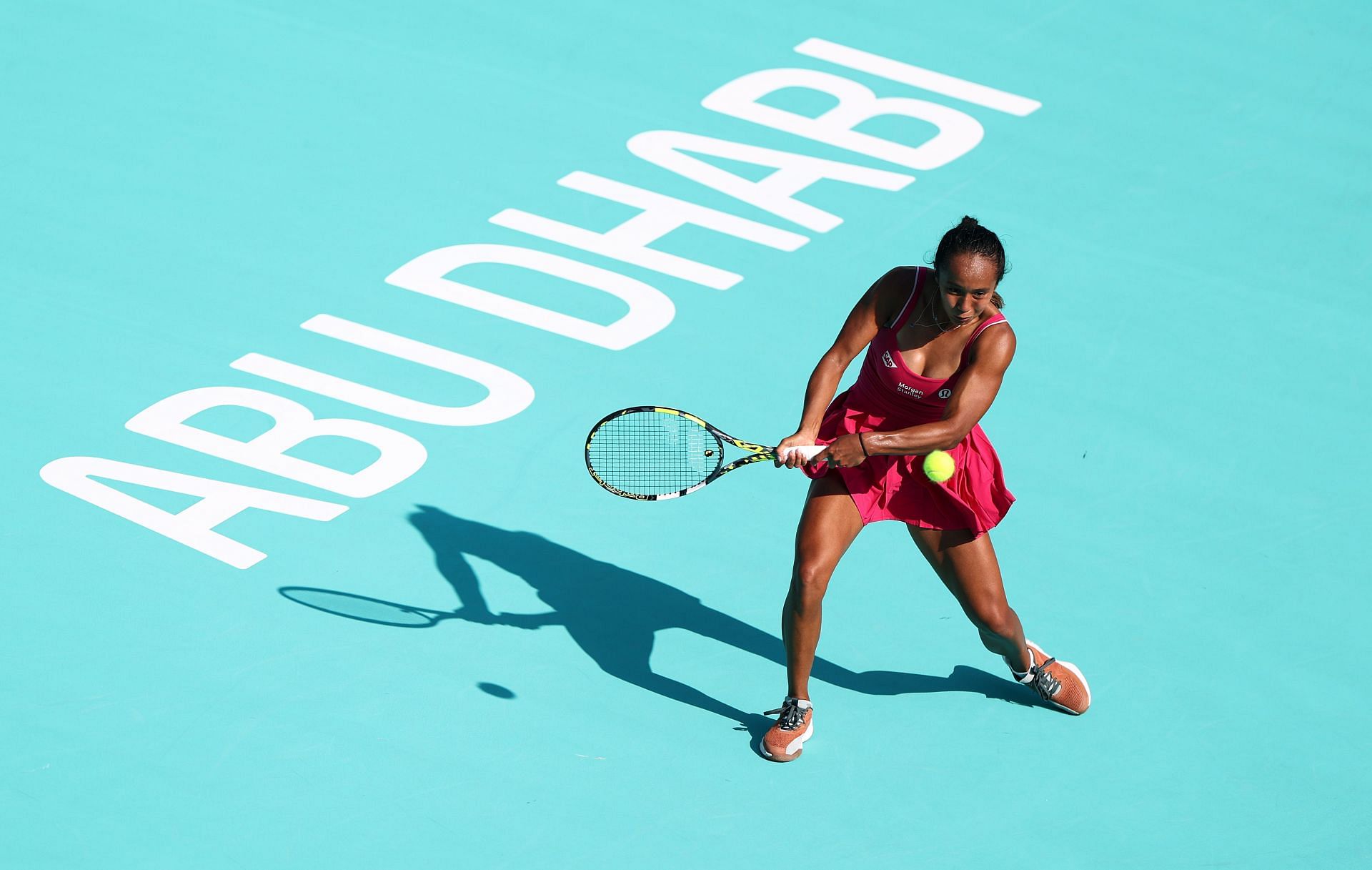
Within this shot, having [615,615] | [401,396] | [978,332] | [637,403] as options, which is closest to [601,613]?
[615,615]

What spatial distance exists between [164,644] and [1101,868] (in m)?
3.75

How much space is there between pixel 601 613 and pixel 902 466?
1.62 m

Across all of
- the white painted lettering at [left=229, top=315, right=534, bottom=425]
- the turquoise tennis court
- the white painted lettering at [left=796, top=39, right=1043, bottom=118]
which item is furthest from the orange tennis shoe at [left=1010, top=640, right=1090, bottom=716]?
the white painted lettering at [left=796, top=39, right=1043, bottom=118]

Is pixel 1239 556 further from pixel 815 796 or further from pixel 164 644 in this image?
pixel 164 644

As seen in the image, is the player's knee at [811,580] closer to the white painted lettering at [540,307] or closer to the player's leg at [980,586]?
the player's leg at [980,586]

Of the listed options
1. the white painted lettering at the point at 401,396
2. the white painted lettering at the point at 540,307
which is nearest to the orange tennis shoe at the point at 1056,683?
the white painted lettering at the point at 401,396

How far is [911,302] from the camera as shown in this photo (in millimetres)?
6090

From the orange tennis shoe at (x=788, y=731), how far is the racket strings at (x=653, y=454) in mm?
939

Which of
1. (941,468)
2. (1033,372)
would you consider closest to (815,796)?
(941,468)

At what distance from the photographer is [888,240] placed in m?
9.83

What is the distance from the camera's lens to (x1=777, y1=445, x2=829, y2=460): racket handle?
5875 millimetres

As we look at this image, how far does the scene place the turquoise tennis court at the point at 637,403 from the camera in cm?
628

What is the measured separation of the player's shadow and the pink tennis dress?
906 mm

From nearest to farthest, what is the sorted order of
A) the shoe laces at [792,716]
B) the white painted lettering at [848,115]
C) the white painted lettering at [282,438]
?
the shoe laces at [792,716]
the white painted lettering at [282,438]
the white painted lettering at [848,115]
